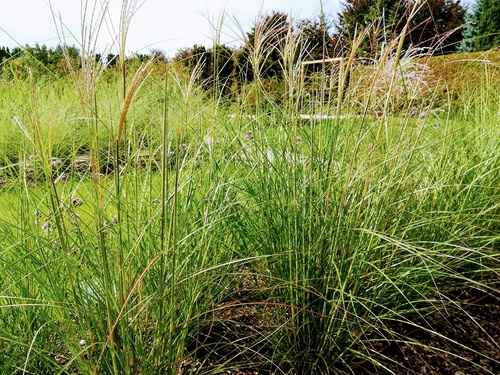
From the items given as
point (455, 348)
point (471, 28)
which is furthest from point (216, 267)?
point (471, 28)

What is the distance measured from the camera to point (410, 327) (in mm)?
2242

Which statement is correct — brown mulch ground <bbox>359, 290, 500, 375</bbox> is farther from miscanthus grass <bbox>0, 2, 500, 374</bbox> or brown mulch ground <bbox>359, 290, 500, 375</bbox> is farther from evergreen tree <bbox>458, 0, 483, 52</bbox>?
evergreen tree <bbox>458, 0, 483, 52</bbox>

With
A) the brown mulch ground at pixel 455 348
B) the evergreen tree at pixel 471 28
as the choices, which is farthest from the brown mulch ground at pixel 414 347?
the evergreen tree at pixel 471 28

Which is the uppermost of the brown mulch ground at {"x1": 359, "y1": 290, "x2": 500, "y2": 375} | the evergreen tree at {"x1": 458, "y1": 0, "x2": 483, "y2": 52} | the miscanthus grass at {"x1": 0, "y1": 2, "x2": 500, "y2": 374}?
the evergreen tree at {"x1": 458, "y1": 0, "x2": 483, "y2": 52}

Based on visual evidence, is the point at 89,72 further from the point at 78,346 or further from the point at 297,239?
the point at 297,239

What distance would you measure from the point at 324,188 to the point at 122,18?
3.56ft

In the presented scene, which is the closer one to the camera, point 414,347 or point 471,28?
point 414,347

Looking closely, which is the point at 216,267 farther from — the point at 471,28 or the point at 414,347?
the point at 471,28

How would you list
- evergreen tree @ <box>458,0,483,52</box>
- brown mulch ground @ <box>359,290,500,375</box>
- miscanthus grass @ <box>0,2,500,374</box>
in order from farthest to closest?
evergreen tree @ <box>458,0,483,52</box> < brown mulch ground @ <box>359,290,500,375</box> < miscanthus grass @ <box>0,2,500,374</box>

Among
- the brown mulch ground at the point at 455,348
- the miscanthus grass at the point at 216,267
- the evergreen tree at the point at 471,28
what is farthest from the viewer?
the evergreen tree at the point at 471,28

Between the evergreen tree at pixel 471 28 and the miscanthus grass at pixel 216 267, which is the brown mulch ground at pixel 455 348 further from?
the evergreen tree at pixel 471 28

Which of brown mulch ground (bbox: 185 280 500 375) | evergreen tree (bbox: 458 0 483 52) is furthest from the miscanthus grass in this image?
evergreen tree (bbox: 458 0 483 52)

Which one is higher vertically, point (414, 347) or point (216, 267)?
point (216, 267)

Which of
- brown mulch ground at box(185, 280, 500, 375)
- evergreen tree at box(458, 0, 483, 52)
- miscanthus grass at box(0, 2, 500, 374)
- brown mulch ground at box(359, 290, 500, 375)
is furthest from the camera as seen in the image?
evergreen tree at box(458, 0, 483, 52)
